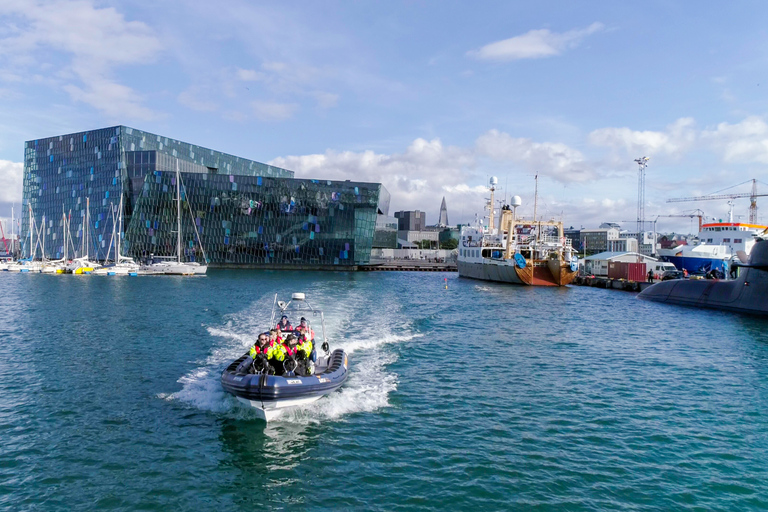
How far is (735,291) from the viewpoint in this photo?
47.5 meters

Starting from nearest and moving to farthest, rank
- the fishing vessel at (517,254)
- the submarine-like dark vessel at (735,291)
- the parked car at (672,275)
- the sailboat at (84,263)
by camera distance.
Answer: the submarine-like dark vessel at (735,291)
the parked car at (672,275)
the fishing vessel at (517,254)
the sailboat at (84,263)

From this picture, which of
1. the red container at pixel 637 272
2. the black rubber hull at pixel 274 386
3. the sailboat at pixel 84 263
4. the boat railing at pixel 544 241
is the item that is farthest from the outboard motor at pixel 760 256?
the sailboat at pixel 84 263

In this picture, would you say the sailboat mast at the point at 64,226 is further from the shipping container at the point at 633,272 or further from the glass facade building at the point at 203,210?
the shipping container at the point at 633,272

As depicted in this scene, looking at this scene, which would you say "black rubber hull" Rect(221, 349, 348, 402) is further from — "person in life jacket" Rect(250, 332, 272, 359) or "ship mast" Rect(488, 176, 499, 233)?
"ship mast" Rect(488, 176, 499, 233)

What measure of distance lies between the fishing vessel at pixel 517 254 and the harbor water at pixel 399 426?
40967 millimetres

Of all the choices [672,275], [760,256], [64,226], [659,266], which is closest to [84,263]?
[64,226]

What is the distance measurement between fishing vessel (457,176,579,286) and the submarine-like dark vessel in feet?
54.8

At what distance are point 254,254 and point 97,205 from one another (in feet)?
112

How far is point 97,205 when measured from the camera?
10588 cm

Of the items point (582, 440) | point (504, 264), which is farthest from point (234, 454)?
point (504, 264)

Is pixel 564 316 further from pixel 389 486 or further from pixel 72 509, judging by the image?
pixel 72 509

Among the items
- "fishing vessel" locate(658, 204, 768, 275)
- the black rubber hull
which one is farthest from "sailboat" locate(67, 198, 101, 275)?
"fishing vessel" locate(658, 204, 768, 275)

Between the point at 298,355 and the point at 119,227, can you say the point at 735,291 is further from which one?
the point at 119,227

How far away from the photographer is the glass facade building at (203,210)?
103m
